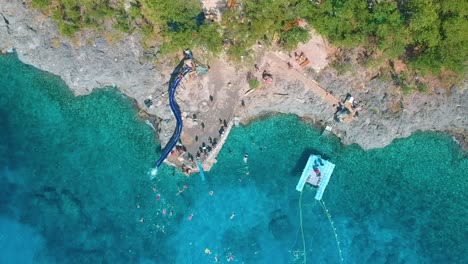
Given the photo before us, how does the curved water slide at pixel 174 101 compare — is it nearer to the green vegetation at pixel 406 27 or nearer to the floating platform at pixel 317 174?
the green vegetation at pixel 406 27

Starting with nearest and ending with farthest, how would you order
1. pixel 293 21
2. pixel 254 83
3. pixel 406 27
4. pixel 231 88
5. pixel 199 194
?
1. pixel 406 27
2. pixel 293 21
3. pixel 254 83
4. pixel 231 88
5. pixel 199 194

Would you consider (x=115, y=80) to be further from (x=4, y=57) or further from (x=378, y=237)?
(x=378, y=237)

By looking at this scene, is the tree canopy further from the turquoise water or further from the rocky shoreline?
the turquoise water

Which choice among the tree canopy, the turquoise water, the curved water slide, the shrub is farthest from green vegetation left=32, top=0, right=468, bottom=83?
the turquoise water

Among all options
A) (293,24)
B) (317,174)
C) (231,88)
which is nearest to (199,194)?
(231,88)

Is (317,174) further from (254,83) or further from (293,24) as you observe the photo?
(293,24)

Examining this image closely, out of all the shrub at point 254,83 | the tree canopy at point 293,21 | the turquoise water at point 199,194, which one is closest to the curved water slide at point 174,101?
the turquoise water at point 199,194
